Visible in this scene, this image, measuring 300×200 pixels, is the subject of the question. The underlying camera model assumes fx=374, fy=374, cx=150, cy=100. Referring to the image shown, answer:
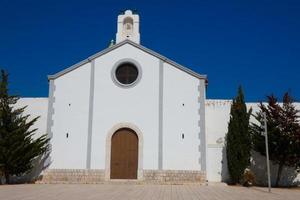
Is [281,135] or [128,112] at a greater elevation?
[128,112]

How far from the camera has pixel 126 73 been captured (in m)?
20.2

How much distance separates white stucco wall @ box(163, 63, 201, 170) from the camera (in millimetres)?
18703

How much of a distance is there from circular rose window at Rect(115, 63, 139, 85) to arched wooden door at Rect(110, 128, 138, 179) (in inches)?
104

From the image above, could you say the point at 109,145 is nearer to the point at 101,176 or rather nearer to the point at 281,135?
the point at 101,176

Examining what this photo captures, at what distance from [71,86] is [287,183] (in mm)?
12303

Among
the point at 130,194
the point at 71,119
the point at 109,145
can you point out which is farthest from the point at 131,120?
the point at 130,194

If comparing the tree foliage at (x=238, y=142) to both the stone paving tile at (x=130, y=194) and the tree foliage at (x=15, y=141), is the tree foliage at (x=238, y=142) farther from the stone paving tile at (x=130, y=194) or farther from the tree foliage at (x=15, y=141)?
the tree foliage at (x=15, y=141)

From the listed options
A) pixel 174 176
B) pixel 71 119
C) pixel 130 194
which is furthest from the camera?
pixel 71 119

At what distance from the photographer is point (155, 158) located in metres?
18.8

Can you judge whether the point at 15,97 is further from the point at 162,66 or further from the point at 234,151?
the point at 234,151

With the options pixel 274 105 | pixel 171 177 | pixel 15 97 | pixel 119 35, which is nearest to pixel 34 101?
pixel 15 97

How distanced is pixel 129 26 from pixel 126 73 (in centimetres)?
526

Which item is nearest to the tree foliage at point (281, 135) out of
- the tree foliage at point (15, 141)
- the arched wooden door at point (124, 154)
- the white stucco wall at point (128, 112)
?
the white stucco wall at point (128, 112)

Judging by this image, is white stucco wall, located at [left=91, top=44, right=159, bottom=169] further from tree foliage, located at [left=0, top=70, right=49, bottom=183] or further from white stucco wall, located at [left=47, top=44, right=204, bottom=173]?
tree foliage, located at [left=0, top=70, right=49, bottom=183]
